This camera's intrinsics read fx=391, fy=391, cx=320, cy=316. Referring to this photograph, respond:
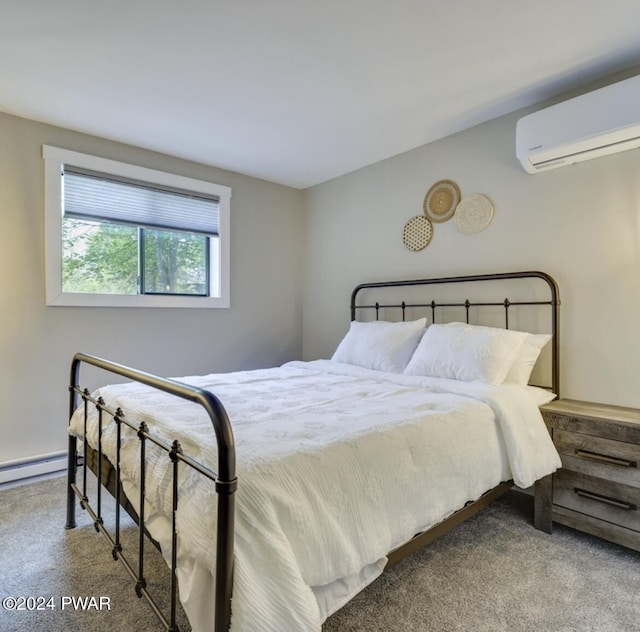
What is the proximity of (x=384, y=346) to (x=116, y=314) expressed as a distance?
2.07 metres

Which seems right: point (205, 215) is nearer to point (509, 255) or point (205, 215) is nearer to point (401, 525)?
point (509, 255)

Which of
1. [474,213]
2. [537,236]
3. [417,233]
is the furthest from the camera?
[417,233]

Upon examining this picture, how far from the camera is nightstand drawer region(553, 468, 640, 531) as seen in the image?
5.82 feet

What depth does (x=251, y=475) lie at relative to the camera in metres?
1.04

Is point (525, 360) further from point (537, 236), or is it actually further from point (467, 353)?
point (537, 236)

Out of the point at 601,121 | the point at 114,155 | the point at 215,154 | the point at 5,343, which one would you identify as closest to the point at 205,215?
the point at 215,154

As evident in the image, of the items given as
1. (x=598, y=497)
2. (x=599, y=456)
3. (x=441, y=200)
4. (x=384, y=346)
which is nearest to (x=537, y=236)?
(x=441, y=200)

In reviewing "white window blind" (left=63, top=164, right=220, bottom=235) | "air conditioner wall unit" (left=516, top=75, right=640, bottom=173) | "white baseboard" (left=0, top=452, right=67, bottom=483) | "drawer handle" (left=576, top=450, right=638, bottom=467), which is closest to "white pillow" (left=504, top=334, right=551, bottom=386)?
"drawer handle" (left=576, top=450, right=638, bottom=467)

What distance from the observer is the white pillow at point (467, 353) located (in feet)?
7.18

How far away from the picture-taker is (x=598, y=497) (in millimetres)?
1868

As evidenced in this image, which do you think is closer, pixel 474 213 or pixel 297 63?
pixel 297 63

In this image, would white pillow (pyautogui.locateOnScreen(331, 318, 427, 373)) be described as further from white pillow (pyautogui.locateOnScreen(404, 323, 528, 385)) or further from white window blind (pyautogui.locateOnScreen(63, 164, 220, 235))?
white window blind (pyautogui.locateOnScreen(63, 164, 220, 235))

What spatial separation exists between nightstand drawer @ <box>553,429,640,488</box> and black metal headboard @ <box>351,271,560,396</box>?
41 cm

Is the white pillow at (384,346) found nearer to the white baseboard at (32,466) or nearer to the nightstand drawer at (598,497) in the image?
the nightstand drawer at (598,497)
